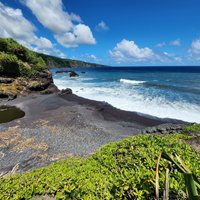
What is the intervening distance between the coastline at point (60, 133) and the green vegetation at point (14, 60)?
15.9 metres

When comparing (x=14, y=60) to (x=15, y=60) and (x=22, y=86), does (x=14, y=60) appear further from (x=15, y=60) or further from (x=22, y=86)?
(x=22, y=86)

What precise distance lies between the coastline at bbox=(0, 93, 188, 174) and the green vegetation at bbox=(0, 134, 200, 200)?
3475 mm

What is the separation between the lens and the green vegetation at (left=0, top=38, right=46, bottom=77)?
3276cm

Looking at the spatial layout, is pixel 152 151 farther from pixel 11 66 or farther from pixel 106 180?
pixel 11 66

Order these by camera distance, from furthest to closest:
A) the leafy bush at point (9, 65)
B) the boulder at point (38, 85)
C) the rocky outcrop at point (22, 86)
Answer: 1. the leafy bush at point (9, 65)
2. the boulder at point (38, 85)
3. the rocky outcrop at point (22, 86)

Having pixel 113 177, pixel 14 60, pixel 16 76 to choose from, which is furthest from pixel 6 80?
pixel 113 177

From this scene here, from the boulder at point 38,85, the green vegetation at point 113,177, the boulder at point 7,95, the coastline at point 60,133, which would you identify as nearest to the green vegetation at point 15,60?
the boulder at point 38,85

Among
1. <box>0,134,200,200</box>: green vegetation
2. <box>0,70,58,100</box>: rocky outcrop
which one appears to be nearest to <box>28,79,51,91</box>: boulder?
<box>0,70,58,100</box>: rocky outcrop

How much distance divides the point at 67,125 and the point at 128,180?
12.0 metres

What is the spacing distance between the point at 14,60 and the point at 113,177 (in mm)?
35199

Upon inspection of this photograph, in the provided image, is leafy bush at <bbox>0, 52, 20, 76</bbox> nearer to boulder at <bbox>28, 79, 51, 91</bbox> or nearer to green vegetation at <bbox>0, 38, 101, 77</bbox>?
green vegetation at <bbox>0, 38, 101, 77</bbox>

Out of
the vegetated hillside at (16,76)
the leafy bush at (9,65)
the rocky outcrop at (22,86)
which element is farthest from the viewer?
the leafy bush at (9,65)

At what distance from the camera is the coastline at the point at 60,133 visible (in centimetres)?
1012

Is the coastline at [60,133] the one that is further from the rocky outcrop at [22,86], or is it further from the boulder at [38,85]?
the boulder at [38,85]
